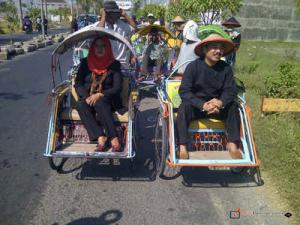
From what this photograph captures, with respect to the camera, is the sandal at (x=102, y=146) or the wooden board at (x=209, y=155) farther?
the sandal at (x=102, y=146)

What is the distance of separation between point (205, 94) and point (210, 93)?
0.06 m

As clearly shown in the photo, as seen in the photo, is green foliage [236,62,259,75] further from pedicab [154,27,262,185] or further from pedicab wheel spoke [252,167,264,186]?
pedicab wheel spoke [252,167,264,186]

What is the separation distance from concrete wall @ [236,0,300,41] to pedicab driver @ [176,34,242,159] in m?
Result: 23.0

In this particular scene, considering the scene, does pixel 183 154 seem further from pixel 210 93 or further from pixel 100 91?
pixel 100 91

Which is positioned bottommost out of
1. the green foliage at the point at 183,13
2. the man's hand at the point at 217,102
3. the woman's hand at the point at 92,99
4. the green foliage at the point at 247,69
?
the green foliage at the point at 247,69

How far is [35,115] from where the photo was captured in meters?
7.55

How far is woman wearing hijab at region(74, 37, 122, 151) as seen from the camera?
187 inches

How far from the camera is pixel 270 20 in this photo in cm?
2731

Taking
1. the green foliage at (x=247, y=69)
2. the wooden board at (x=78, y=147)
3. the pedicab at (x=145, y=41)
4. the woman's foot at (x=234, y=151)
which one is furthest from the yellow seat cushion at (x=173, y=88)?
the green foliage at (x=247, y=69)

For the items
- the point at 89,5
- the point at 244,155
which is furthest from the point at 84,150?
the point at 89,5

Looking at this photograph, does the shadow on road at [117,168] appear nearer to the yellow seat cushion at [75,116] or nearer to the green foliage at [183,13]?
the yellow seat cushion at [75,116]

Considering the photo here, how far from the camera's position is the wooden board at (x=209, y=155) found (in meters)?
4.50

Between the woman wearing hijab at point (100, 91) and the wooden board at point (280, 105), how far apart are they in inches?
110

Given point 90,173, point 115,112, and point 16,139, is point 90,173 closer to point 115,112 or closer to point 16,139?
point 115,112
